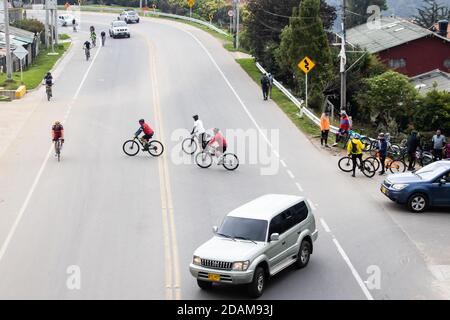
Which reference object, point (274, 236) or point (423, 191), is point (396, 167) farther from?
point (274, 236)

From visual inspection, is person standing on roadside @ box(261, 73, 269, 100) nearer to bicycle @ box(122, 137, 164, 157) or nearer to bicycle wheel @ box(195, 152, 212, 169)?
bicycle @ box(122, 137, 164, 157)

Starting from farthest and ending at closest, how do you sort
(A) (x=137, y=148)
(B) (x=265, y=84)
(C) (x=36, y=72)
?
(C) (x=36, y=72) → (B) (x=265, y=84) → (A) (x=137, y=148)

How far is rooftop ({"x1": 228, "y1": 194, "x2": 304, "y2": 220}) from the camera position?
1721 cm

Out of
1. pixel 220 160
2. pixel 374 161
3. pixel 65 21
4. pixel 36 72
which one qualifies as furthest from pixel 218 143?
pixel 65 21

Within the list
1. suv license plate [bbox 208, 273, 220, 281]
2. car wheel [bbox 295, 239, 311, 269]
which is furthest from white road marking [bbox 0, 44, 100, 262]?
car wheel [bbox 295, 239, 311, 269]

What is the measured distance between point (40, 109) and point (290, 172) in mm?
16264

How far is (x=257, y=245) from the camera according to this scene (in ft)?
53.9

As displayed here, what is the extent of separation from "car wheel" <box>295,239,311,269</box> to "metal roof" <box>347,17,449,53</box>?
141 feet

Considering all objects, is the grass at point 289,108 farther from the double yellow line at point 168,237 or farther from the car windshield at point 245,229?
the car windshield at point 245,229

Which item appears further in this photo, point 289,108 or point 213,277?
point 289,108

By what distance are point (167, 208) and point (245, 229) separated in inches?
249

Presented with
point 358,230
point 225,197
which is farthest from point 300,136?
point 358,230

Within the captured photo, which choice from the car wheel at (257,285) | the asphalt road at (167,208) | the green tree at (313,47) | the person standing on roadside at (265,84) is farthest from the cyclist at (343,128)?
the car wheel at (257,285)

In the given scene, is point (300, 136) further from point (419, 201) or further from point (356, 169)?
point (419, 201)
